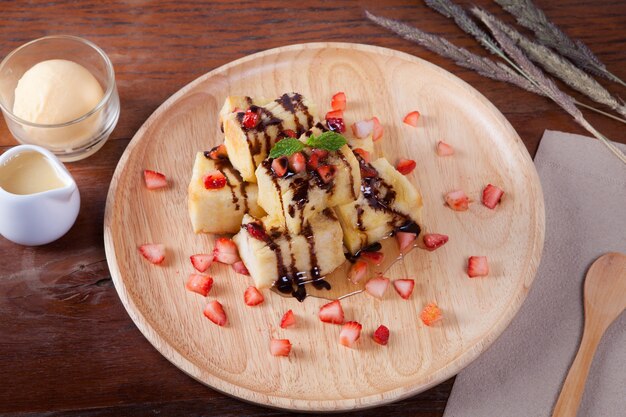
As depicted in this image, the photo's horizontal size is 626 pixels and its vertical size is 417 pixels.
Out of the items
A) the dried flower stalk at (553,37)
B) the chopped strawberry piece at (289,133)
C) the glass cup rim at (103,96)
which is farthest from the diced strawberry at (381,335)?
the dried flower stalk at (553,37)

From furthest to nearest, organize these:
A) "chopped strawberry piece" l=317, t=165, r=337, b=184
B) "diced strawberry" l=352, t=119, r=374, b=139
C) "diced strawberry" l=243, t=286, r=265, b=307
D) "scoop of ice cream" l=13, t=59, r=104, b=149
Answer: "diced strawberry" l=352, t=119, r=374, b=139, "scoop of ice cream" l=13, t=59, r=104, b=149, "diced strawberry" l=243, t=286, r=265, b=307, "chopped strawberry piece" l=317, t=165, r=337, b=184

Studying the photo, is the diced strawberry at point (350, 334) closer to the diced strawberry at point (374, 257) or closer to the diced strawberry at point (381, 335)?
the diced strawberry at point (381, 335)

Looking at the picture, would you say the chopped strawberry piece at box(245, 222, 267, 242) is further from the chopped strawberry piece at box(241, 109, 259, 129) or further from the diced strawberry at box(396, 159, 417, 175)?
the diced strawberry at box(396, 159, 417, 175)

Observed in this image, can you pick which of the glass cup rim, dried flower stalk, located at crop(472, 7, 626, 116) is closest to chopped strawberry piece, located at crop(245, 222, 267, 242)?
the glass cup rim

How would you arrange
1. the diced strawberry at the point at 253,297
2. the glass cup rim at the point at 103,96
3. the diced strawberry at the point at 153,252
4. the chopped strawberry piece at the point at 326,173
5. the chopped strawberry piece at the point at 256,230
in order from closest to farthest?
the chopped strawberry piece at the point at 326,173 < the chopped strawberry piece at the point at 256,230 < the diced strawberry at the point at 253,297 < the diced strawberry at the point at 153,252 < the glass cup rim at the point at 103,96

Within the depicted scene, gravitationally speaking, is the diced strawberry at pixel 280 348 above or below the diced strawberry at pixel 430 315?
below

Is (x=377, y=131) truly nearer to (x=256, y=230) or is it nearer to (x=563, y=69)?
(x=256, y=230)
